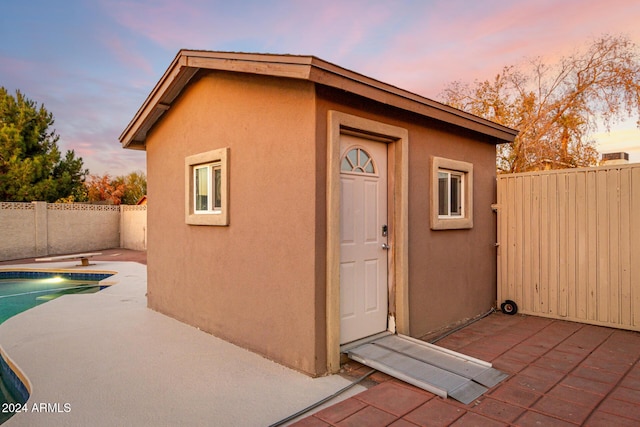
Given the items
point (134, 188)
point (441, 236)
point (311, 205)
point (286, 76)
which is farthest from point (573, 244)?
point (134, 188)

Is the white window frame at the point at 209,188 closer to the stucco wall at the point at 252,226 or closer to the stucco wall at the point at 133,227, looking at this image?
the stucco wall at the point at 252,226

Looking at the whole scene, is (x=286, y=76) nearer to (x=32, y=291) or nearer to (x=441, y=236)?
(x=441, y=236)

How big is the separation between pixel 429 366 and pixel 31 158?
862 inches

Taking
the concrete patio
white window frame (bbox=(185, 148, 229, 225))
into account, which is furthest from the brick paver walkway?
white window frame (bbox=(185, 148, 229, 225))

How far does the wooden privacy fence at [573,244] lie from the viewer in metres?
5.21

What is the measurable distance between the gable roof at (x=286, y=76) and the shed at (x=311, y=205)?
0.7 inches

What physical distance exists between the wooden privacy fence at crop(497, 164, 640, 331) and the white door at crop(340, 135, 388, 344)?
2.97 m

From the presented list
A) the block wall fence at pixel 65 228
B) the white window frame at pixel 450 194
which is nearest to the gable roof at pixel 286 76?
the white window frame at pixel 450 194

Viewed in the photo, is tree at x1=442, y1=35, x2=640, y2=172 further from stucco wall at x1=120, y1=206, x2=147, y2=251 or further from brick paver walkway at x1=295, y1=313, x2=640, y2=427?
stucco wall at x1=120, y1=206, x2=147, y2=251

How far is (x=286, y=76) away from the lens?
3.47m

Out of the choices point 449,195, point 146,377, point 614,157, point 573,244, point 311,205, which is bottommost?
point 146,377

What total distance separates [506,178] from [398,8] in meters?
4.81

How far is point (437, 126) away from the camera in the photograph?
5.23 meters

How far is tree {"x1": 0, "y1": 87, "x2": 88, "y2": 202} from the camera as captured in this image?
17.5 m
